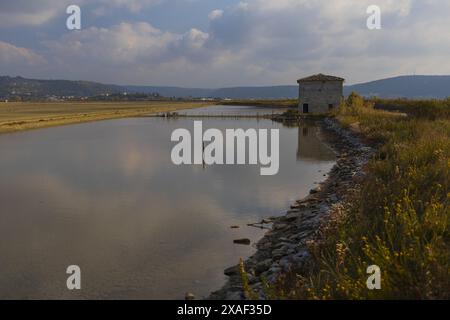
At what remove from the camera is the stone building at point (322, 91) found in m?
46.9

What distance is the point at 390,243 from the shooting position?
5.17m

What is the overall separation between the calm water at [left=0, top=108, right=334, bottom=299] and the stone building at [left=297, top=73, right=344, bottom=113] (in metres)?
29.6

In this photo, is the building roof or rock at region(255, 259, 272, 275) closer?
rock at region(255, 259, 272, 275)

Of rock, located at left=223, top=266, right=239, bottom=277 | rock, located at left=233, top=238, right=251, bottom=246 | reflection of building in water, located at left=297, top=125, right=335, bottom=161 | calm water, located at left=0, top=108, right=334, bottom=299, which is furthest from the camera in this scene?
reflection of building in water, located at left=297, top=125, right=335, bottom=161

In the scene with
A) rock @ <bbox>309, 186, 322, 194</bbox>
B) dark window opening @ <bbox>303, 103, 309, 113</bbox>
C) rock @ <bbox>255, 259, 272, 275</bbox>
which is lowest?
rock @ <bbox>255, 259, 272, 275</bbox>

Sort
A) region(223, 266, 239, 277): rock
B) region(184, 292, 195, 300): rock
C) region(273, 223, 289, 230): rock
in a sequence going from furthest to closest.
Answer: region(273, 223, 289, 230): rock → region(223, 266, 239, 277): rock → region(184, 292, 195, 300): rock

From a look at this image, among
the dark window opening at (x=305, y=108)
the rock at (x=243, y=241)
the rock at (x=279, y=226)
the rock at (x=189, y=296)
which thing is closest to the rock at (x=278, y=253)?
the rock at (x=243, y=241)

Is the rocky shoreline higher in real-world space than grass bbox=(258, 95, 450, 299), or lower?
lower

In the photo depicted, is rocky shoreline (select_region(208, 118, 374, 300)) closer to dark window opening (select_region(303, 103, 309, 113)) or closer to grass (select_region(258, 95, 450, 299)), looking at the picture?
grass (select_region(258, 95, 450, 299))

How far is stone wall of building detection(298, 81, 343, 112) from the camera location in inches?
1850

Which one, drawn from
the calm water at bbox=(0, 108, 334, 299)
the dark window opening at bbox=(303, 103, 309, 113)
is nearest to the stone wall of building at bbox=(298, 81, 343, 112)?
the dark window opening at bbox=(303, 103, 309, 113)

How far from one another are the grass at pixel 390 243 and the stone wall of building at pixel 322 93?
3821 centimetres

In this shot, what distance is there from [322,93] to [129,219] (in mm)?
41111
